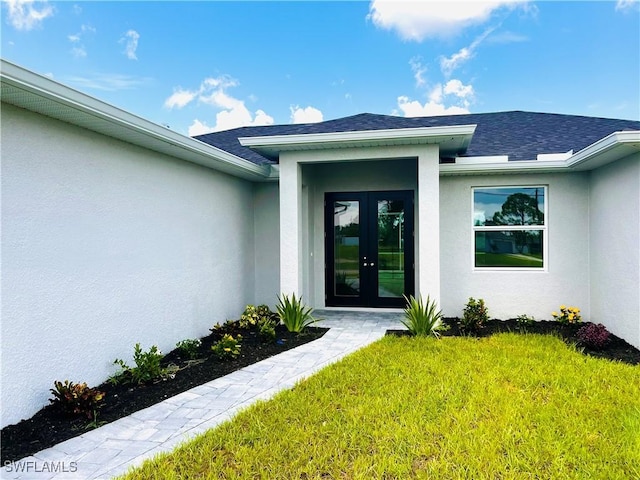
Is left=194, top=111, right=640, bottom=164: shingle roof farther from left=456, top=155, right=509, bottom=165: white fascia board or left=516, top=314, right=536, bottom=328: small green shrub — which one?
left=516, top=314, right=536, bottom=328: small green shrub

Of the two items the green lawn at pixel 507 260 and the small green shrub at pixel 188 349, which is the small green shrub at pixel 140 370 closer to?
the small green shrub at pixel 188 349

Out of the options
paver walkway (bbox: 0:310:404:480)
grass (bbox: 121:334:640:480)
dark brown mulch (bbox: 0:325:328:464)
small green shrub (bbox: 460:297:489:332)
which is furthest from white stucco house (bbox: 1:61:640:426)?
grass (bbox: 121:334:640:480)

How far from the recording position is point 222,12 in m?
12.0

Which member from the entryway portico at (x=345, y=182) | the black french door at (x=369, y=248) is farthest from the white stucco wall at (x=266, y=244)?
the black french door at (x=369, y=248)

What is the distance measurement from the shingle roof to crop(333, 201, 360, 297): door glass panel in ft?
7.30

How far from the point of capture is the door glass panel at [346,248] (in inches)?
375

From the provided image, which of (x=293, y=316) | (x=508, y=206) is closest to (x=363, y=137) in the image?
(x=293, y=316)

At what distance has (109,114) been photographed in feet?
14.3

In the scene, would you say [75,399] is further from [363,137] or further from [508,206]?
[508,206]

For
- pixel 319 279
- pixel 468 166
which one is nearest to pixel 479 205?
pixel 468 166

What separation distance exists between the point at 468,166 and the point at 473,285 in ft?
8.50

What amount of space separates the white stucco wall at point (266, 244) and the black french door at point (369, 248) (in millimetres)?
1297

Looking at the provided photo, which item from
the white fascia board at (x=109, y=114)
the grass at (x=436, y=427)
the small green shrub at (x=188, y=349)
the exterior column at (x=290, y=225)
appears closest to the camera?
the grass at (x=436, y=427)

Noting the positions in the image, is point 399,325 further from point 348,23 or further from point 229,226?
point 348,23
